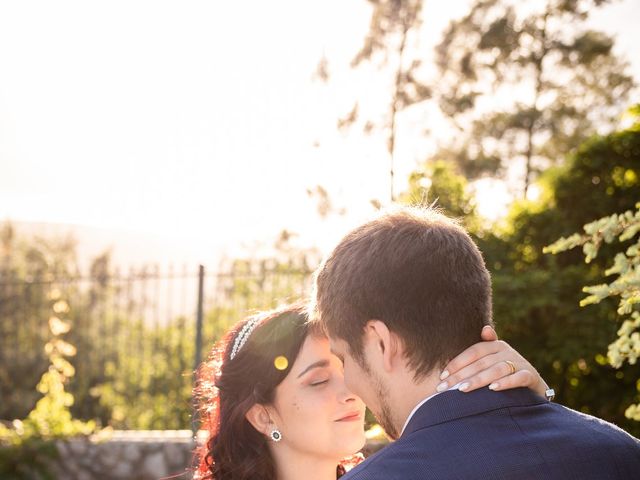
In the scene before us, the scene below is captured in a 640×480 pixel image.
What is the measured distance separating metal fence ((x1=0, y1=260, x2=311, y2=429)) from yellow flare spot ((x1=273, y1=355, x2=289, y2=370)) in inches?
202

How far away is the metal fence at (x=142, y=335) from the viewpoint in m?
9.30

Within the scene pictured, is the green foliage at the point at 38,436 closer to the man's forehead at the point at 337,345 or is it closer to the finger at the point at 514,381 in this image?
the man's forehead at the point at 337,345

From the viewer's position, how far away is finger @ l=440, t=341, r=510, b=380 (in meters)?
1.82

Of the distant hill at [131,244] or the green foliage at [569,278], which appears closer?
the green foliage at [569,278]

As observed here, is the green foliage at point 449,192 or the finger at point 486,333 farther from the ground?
the green foliage at point 449,192

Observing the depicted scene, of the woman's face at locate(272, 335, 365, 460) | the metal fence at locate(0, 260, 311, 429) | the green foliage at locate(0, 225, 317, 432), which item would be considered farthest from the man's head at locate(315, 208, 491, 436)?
the metal fence at locate(0, 260, 311, 429)

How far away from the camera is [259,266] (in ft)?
29.7

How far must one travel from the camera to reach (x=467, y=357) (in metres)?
1.83

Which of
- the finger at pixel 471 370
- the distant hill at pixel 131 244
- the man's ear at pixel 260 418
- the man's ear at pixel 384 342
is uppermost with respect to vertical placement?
the man's ear at pixel 384 342

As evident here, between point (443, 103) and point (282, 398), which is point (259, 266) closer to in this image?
point (282, 398)

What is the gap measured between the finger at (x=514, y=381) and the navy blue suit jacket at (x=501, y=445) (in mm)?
14

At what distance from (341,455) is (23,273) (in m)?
19.8

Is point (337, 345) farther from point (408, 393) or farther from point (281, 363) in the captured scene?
point (281, 363)

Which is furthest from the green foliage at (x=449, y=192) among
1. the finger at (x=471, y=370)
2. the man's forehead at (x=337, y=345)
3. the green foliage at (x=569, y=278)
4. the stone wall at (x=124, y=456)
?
the finger at (x=471, y=370)
